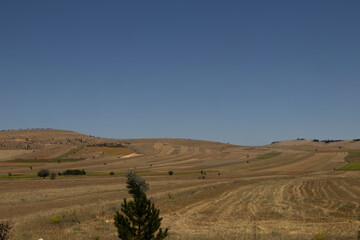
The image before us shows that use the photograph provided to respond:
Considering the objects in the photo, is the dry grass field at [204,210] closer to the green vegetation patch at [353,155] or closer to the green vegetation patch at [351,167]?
the green vegetation patch at [351,167]

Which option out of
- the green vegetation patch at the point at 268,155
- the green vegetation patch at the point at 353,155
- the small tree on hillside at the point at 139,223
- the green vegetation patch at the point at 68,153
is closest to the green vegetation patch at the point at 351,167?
the green vegetation patch at the point at 353,155

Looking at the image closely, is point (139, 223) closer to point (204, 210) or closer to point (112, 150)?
point (204, 210)

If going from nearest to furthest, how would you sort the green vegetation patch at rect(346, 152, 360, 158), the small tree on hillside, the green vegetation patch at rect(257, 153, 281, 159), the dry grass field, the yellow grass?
the small tree on hillside
the dry grass field
the green vegetation patch at rect(346, 152, 360, 158)
the green vegetation patch at rect(257, 153, 281, 159)
the yellow grass

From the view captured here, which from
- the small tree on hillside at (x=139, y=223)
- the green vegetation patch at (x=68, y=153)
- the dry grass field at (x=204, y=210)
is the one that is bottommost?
the dry grass field at (x=204, y=210)

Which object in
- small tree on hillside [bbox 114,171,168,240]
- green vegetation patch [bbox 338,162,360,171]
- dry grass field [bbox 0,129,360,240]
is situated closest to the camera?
small tree on hillside [bbox 114,171,168,240]

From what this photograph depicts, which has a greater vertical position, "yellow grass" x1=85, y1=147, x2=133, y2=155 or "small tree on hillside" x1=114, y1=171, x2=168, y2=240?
"yellow grass" x1=85, y1=147, x2=133, y2=155

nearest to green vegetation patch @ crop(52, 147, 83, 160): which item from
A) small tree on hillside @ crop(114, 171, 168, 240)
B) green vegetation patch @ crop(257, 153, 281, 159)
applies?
green vegetation patch @ crop(257, 153, 281, 159)

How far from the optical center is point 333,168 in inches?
3720

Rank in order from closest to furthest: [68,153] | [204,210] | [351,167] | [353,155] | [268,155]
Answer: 1. [204,210]
2. [351,167]
3. [353,155]
4. [268,155]
5. [68,153]

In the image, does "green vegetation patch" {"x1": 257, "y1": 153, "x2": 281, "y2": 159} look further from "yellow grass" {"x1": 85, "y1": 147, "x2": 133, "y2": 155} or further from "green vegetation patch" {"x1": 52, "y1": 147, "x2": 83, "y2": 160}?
"green vegetation patch" {"x1": 52, "y1": 147, "x2": 83, "y2": 160}

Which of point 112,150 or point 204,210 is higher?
point 112,150

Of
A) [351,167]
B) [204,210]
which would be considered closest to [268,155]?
[351,167]

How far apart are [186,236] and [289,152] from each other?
125 metres

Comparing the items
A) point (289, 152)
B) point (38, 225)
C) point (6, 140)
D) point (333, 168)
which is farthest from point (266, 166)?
point (6, 140)
